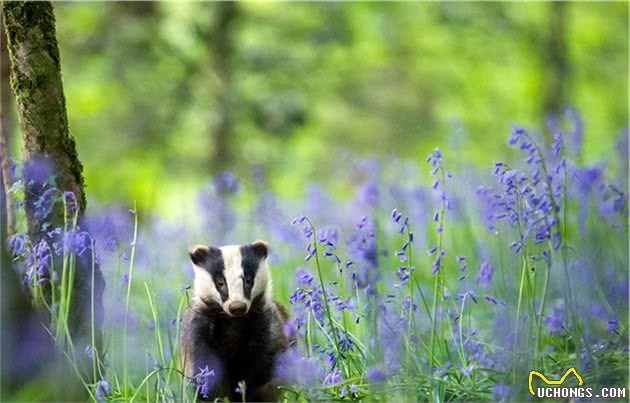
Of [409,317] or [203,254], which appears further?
[203,254]

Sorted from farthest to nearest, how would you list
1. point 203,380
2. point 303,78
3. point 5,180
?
point 303,78, point 5,180, point 203,380

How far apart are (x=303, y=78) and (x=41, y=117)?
5062 mm

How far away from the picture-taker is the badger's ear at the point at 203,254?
3.28 metres

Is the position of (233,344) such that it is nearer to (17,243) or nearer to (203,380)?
(203,380)

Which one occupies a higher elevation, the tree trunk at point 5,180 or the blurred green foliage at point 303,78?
the blurred green foliage at point 303,78

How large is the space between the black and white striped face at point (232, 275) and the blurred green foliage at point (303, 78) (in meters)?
3.43

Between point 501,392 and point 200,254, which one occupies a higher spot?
point 200,254

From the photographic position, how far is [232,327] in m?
3.37

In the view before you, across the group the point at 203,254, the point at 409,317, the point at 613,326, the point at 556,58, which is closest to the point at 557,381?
the point at 613,326

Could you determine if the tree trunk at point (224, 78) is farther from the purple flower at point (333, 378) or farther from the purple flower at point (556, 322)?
the purple flower at point (333, 378)

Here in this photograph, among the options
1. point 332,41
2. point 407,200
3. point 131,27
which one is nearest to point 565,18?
point 332,41

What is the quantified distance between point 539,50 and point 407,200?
3.29 metres

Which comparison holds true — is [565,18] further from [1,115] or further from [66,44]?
[1,115]

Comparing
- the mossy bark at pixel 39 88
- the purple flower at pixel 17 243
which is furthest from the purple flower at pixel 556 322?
the purple flower at pixel 17 243
